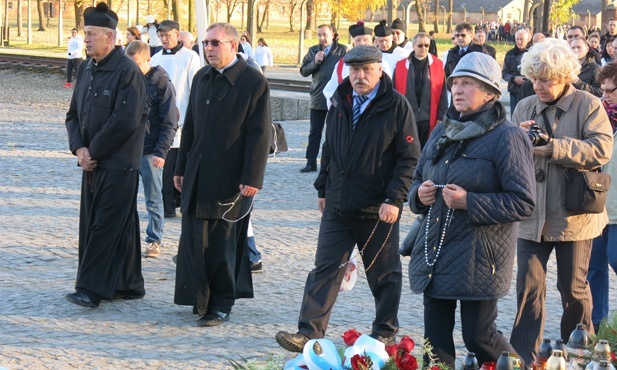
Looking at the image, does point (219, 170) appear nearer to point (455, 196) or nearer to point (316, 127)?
point (455, 196)

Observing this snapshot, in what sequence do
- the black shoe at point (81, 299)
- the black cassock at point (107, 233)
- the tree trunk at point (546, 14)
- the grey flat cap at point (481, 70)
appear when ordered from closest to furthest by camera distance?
the grey flat cap at point (481, 70) → the black shoe at point (81, 299) → the black cassock at point (107, 233) → the tree trunk at point (546, 14)

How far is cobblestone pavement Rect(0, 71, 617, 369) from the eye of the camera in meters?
6.57

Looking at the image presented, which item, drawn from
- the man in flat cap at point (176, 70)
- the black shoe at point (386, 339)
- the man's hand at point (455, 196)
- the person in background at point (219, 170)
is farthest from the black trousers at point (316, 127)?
the man's hand at point (455, 196)

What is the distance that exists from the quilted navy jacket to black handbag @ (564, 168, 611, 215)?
89 centimetres

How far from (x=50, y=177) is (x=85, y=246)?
6507 millimetres

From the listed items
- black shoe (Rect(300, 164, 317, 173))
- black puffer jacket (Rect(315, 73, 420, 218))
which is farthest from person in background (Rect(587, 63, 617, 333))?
black shoe (Rect(300, 164, 317, 173))

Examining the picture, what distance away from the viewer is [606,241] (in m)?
6.96

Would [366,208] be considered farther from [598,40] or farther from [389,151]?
[598,40]

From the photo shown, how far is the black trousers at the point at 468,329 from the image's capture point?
515cm

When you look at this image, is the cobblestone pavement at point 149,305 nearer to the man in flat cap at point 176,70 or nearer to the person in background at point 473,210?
the man in flat cap at point 176,70

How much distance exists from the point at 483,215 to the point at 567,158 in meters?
1.15

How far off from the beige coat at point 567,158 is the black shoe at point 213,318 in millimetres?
2311

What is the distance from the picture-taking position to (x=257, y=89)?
739 centimetres

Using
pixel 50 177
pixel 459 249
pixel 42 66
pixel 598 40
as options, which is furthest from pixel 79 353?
pixel 42 66
